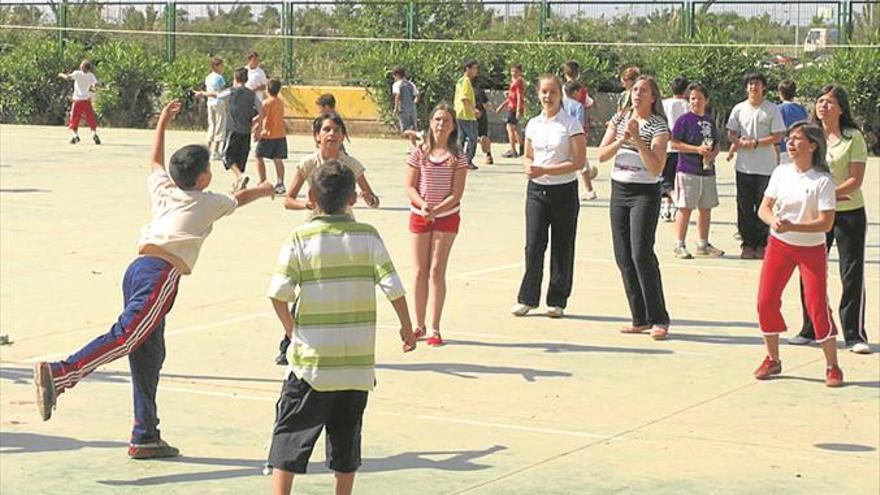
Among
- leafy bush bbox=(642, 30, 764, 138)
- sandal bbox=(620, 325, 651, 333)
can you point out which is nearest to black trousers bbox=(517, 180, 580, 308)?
sandal bbox=(620, 325, 651, 333)

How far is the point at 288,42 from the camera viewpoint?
135 ft

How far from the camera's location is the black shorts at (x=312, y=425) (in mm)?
6848

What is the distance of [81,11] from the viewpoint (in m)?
47.8

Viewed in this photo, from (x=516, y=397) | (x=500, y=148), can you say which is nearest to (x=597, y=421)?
(x=516, y=397)

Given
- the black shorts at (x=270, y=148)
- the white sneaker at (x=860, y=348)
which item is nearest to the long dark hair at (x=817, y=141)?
the white sneaker at (x=860, y=348)

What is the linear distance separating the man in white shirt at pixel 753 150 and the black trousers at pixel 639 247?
3.87 meters

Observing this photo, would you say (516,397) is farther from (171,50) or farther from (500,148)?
(171,50)

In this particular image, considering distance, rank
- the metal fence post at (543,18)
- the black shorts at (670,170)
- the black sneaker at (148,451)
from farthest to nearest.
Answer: the metal fence post at (543,18) < the black shorts at (670,170) < the black sneaker at (148,451)

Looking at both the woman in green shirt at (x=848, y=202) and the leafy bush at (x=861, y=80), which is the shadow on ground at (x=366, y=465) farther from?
the leafy bush at (x=861, y=80)

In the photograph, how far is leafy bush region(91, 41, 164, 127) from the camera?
4147 cm

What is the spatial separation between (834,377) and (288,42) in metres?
32.0

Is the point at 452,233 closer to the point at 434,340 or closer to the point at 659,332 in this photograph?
the point at 434,340

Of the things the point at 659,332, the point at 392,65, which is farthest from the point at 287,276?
the point at 392,65

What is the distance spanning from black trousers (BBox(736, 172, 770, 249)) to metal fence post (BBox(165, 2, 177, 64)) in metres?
28.3
